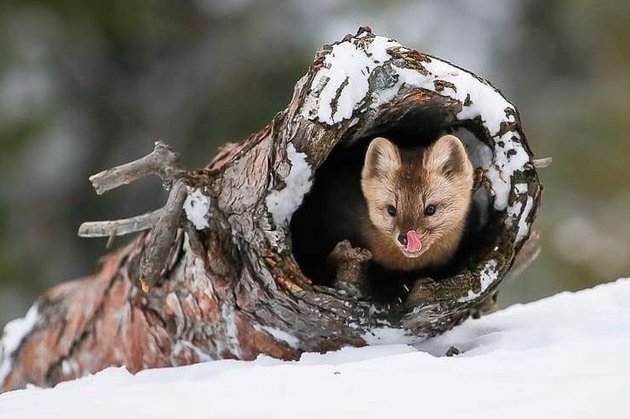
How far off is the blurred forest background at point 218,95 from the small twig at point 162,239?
5506 millimetres

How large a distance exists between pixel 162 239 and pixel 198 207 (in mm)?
190

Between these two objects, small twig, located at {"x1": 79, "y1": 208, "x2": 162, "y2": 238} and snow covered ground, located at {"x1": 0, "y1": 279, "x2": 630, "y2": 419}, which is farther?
small twig, located at {"x1": 79, "y1": 208, "x2": 162, "y2": 238}

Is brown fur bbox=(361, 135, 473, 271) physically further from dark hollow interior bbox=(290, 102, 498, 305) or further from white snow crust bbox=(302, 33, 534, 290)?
white snow crust bbox=(302, 33, 534, 290)

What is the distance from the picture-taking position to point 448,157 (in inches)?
128

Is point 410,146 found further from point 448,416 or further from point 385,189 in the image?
point 448,416

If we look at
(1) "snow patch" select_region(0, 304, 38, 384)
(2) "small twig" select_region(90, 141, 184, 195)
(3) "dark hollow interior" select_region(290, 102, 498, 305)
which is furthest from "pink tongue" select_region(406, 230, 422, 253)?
(1) "snow patch" select_region(0, 304, 38, 384)

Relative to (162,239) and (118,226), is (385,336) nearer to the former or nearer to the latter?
(162,239)

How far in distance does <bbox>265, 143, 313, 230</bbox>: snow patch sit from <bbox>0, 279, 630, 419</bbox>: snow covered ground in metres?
0.47

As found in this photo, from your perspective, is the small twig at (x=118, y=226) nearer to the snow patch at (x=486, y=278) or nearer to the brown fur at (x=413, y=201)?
the brown fur at (x=413, y=201)

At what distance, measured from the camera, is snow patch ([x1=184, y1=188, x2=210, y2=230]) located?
3104 millimetres

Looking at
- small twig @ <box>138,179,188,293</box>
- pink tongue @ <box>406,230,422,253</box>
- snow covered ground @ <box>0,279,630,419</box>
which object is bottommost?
snow covered ground @ <box>0,279,630,419</box>

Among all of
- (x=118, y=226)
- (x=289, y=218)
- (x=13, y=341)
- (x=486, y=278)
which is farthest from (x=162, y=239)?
(x=13, y=341)

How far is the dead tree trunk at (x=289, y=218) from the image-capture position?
2.91 m

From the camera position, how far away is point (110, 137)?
9.29 meters
